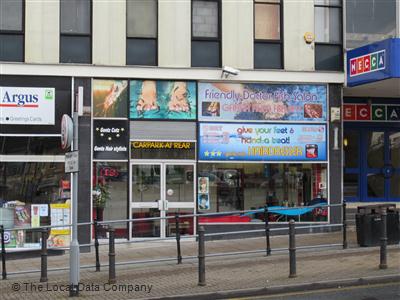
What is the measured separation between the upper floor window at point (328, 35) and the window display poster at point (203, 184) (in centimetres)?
445

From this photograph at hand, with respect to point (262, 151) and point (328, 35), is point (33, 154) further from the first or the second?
point (328, 35)

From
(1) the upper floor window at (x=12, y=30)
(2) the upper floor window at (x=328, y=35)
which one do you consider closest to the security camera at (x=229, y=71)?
(2) the upper floor window at (x=328, y=35)

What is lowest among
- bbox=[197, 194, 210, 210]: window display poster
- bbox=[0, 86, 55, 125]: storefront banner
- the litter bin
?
the litter bin

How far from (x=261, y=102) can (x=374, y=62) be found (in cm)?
318

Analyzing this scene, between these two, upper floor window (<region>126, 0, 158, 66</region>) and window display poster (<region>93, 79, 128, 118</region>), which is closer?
window display poster (<region>93, 79, 128, 118</region>)

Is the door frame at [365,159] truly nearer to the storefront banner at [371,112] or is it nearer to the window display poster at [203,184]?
the storefront banner at [371,112]

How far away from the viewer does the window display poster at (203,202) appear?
15828mm

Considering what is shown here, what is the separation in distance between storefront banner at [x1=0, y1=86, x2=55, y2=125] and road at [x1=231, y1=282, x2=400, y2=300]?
8295 mm

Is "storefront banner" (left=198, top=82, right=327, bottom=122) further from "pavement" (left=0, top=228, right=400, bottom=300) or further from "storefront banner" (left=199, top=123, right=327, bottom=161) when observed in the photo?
"pavement" (left=0, top=228, right=400, bottom=300)

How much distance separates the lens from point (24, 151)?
48.9 ft

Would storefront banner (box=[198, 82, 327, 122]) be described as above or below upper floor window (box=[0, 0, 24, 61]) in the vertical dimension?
below

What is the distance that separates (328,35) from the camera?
16.4 meters

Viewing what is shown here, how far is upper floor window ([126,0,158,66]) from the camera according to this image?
15.6 m

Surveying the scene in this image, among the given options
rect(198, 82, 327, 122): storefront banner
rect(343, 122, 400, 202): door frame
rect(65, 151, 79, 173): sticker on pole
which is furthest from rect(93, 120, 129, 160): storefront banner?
rect(343, 122, 400, 202): door frame
